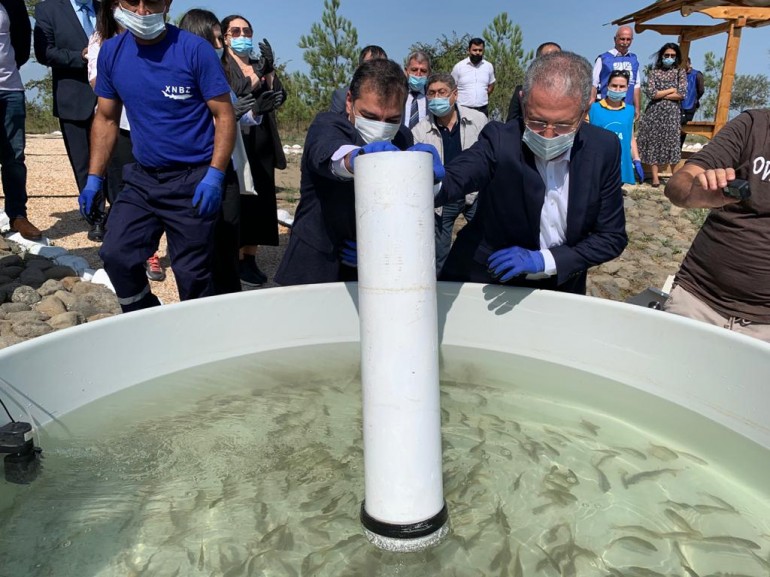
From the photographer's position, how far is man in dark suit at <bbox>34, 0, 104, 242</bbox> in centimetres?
594

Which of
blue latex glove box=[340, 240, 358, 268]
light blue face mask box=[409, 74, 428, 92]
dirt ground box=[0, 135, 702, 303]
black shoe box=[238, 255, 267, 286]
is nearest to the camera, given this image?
blue latex glove box=[340, 240, 358, 268]

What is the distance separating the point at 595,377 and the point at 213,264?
7.60 ft

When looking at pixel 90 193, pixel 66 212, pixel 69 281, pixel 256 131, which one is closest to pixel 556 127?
pixel 90 193

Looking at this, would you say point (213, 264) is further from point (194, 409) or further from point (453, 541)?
point (453, 541)

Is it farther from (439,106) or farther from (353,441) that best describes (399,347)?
(439,106)

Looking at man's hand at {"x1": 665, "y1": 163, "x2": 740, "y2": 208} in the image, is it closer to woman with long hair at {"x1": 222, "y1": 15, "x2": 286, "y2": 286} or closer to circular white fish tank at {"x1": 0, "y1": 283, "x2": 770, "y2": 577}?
circular white fish tank at {"x1": 0, "y1": 283, "x2": 770, "y2": 577}

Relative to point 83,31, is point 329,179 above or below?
below

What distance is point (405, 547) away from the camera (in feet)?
7.13

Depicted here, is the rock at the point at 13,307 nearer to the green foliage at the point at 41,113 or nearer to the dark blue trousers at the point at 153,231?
the dark blue trousers at the point at 153,231

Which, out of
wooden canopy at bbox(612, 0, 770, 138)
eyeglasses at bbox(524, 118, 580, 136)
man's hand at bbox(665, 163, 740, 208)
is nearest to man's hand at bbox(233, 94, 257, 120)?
eyeglasses at bbox(524, 118, 580, 136)

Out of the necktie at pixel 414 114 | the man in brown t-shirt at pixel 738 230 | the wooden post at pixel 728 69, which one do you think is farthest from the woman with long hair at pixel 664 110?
the man in brown t-shirt at pixel 738 230

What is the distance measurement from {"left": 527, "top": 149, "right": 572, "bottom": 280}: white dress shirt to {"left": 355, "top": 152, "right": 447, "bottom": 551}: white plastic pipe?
1.39 m

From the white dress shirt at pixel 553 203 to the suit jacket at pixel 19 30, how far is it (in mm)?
5178

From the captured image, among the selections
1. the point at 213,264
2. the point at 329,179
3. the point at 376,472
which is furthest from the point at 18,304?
the point at 376,472
